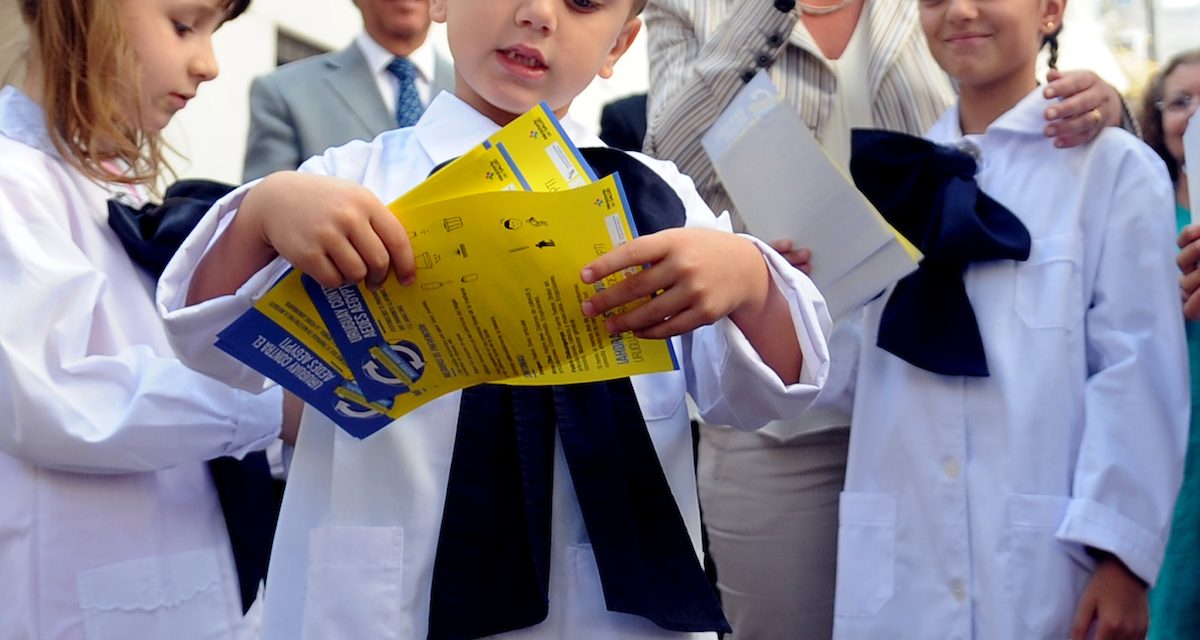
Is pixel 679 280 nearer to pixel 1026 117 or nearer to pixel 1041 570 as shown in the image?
pixel 1041 570

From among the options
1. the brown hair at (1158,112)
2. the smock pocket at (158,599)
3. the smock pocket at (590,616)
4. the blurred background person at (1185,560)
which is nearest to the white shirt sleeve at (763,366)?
the smock pocket at (590,616)

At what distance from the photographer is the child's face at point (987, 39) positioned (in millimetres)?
2205

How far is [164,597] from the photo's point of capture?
175 centimetres

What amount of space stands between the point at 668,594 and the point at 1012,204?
3.47 ft

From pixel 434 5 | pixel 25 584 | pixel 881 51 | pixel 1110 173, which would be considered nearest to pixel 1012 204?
pixel 1110 173

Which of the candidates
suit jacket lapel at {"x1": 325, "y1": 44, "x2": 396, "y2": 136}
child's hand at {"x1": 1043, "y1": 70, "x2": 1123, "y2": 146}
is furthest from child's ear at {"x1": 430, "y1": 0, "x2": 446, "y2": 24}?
suit jacket lapel at {"x1": 325, "y1": 44, "x2": 396, "y2": 136}

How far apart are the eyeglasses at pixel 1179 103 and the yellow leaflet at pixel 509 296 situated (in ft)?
7.59

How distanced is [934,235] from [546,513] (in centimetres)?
96

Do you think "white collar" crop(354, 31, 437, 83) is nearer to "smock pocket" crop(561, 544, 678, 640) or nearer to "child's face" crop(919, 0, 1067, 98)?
"child's face" crop(919, 0, 1067, 98)

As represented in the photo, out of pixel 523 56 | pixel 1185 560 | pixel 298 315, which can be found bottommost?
pixel 1185 560

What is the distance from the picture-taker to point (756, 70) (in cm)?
230

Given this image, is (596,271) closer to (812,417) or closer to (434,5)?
(434,5)

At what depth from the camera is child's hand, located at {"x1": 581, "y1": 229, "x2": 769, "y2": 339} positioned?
1.22m

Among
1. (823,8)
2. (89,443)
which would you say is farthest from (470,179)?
(823,8)
